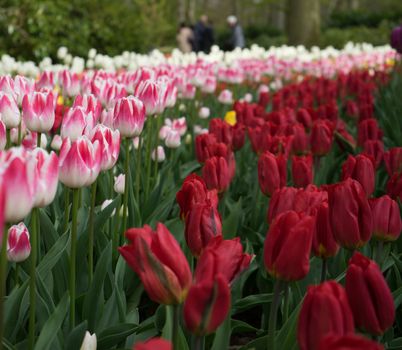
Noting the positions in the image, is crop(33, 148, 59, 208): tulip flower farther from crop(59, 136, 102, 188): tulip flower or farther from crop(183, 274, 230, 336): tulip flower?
crop(183, 274, 230, 336): tulip flower

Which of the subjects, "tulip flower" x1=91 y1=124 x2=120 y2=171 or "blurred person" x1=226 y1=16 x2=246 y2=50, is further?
"blurred person" x1=226 y1=16 x2=246 y2=50

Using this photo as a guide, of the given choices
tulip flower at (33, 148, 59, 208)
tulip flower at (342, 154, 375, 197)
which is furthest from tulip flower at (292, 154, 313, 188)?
tulip flower at (33, 148, 59, 208)

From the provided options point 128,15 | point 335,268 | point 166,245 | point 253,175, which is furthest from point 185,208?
point 128,15

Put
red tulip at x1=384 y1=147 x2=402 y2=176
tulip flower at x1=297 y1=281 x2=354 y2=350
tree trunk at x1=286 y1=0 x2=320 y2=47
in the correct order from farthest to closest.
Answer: tree trunk at x1=286 y1=0 x2=320 y2=47, red tulip at x1=384 y1=147 x2=402 y2=176, tulip flower at x1=297 y1=281 x2=354 y2=350

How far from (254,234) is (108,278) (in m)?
0.81

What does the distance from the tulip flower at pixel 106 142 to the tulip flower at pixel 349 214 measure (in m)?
0.56

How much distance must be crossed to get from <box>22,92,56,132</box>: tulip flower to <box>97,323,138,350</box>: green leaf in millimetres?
699

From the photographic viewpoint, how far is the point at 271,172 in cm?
208

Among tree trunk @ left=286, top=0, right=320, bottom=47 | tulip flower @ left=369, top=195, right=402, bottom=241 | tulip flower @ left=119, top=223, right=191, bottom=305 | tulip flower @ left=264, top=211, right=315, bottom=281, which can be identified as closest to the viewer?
tulip flower @ left=119, top=223, right=191, bottom=305

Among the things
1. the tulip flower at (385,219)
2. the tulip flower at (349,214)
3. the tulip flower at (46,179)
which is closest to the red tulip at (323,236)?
the tulip flower at (349,214)

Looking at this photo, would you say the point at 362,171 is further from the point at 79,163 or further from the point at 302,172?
the point at 79,163

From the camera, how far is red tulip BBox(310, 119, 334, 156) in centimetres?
292

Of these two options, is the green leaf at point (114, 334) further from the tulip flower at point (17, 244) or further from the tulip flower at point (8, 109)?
the tulip flower at point (8, 109)

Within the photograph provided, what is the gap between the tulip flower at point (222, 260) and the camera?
3.05ft
